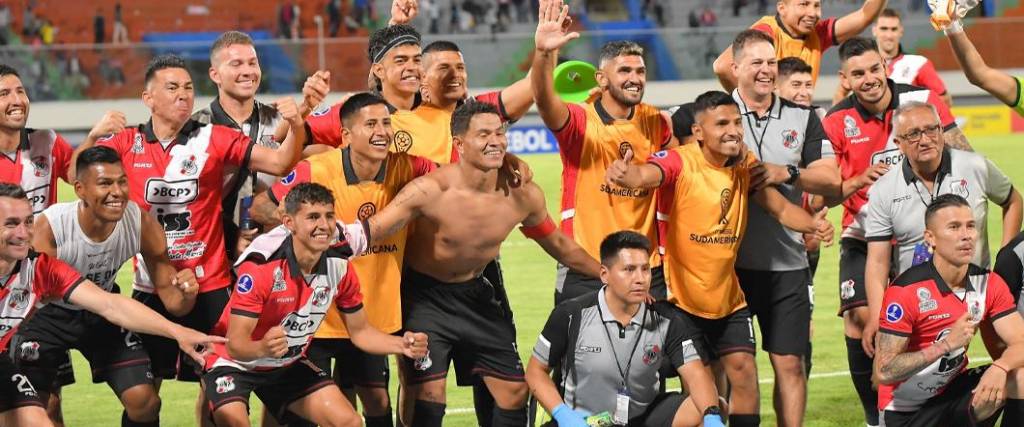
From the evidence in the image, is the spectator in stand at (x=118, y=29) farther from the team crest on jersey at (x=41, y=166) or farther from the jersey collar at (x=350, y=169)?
the jersey collar at (x=350, y=169)

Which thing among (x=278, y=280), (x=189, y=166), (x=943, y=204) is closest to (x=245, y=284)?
(x=278, y=280)

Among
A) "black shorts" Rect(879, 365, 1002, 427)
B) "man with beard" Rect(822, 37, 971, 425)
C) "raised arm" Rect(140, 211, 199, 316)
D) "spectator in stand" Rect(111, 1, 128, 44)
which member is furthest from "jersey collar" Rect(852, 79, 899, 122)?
"spectator in stand" Rect(111, 1, 128, 44)

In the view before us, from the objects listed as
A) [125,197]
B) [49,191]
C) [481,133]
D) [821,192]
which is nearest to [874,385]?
[821,192]

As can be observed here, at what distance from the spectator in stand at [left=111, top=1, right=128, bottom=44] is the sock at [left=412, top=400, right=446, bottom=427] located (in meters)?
24.2

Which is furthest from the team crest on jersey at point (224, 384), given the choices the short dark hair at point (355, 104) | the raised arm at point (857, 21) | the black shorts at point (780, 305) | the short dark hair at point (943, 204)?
the raised arm at point (857, 21)

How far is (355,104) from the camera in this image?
7.69 m

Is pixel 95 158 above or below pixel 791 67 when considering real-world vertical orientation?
below

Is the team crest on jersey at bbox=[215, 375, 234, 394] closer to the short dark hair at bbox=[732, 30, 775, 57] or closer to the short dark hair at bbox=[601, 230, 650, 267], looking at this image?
the short dark hair at bbox=[601, 230, 650, 267]

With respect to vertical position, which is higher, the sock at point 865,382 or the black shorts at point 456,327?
the black shorts at point 456,327

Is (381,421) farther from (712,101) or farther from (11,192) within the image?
(712,101)

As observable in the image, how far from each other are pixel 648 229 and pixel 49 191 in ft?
12.0

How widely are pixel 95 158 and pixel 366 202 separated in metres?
1.50

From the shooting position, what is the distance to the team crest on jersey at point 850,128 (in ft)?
29.5

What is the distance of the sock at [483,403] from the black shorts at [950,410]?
236cm
